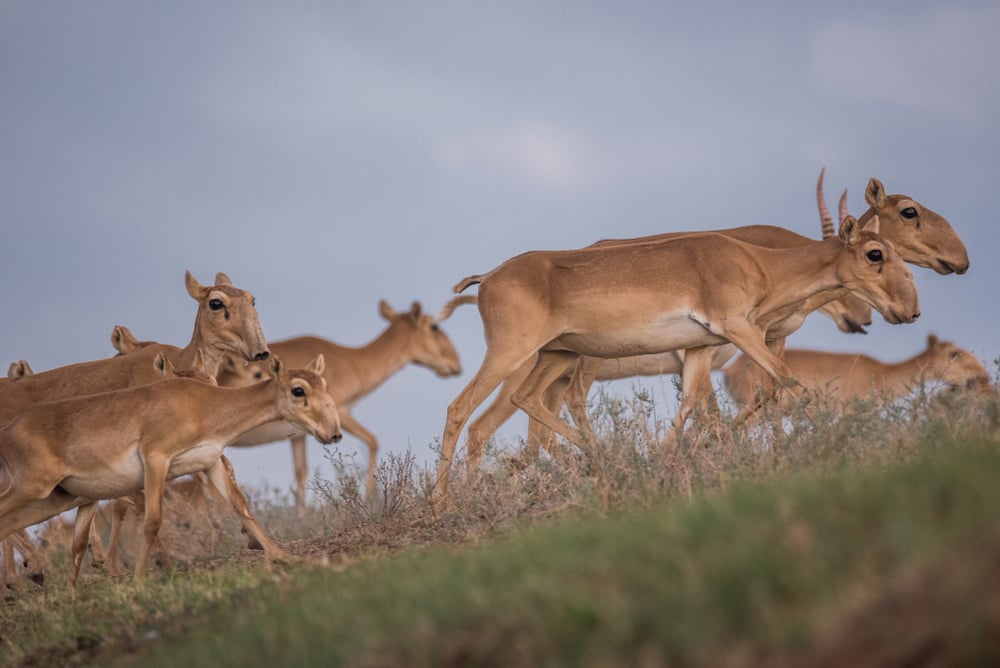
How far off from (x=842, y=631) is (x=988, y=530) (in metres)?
0.70

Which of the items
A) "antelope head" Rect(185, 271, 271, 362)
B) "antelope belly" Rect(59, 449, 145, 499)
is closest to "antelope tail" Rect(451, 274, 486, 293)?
"antelope head" Rect(185, 271, 271, 362)

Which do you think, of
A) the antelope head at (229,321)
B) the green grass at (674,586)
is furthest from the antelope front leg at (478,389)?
the green grass at (674,586)

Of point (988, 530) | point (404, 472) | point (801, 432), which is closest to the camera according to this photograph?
point (988, 530)

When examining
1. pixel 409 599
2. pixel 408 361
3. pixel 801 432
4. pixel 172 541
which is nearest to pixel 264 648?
pixel 409 599

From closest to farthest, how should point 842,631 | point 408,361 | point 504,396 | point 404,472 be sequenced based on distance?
point 842,631
point 404,472
point 504,396
point 408,361

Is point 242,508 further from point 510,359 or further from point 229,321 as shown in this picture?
point 229,321

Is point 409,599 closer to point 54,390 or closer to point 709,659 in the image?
point 709,659

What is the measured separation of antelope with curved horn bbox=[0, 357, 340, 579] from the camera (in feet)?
31.6

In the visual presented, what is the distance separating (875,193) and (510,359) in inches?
215

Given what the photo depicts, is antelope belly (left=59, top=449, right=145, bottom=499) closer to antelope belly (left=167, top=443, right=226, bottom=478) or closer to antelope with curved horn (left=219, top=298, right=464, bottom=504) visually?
antelope belly (left=167, top=443, right=226, bottom=478)

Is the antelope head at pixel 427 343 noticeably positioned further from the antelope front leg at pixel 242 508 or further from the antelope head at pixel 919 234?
the antelope front leg at pixel 242 508

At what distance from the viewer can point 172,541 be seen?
539 inches

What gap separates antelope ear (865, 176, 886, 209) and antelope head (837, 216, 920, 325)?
259cm

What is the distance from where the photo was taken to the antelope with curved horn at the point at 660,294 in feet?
38.3
